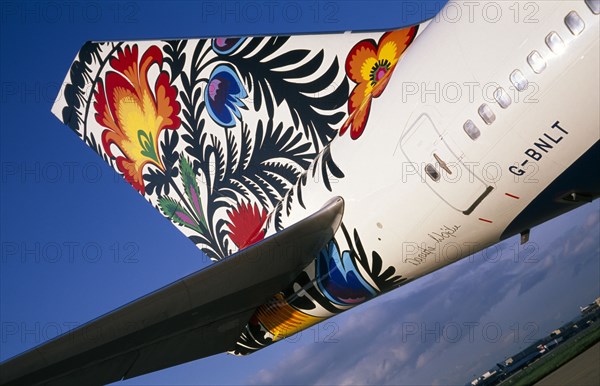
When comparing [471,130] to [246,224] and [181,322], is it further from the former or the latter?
[246,224]

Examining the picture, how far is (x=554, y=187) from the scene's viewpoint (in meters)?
3.87

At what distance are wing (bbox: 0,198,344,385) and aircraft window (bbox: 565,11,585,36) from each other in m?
2.44

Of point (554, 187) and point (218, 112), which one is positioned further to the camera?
point (218, 112)

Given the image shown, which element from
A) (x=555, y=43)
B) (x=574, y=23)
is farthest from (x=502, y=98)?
(x=574, y=23)

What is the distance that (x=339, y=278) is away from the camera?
540cm

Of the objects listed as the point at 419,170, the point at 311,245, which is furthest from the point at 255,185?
the point at 419,170

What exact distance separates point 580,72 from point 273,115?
374 cm

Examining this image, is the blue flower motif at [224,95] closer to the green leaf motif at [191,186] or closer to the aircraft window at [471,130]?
the green leaf motif at [191,186]

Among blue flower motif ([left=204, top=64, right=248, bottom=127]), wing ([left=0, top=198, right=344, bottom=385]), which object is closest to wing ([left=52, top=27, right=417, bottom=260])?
blue flower motif ([left=204, top=64, right=248, bottom=127])

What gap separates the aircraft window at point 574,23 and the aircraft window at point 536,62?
0.77ft

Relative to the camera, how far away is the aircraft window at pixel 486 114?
3.78 m

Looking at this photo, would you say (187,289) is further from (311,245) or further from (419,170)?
(419,170)

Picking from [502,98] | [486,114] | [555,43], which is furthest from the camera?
[486,114]

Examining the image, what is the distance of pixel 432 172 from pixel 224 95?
3446 millimetres
